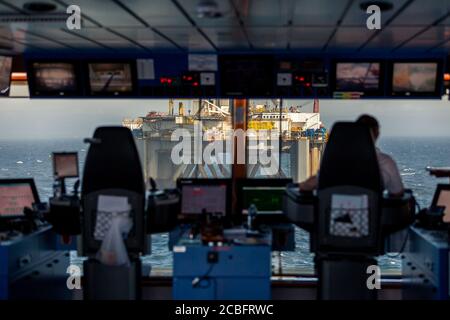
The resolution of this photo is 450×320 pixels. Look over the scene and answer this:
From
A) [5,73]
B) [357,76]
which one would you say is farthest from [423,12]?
[5,73]

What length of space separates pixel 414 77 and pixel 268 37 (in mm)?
1673

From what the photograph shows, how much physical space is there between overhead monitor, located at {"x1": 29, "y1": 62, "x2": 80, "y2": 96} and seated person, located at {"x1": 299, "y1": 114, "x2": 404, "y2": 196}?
2.74 meters

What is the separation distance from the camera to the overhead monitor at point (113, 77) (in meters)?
5.27

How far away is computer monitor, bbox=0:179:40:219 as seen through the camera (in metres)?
4.40

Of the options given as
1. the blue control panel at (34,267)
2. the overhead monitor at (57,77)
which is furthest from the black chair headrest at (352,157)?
the overhead monitor at (57,77)

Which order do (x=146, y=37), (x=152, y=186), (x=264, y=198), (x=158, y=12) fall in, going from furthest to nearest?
(x=264, y=198) < (x=146, y=37) < (x=152, y=186) < (x=158, y=12)

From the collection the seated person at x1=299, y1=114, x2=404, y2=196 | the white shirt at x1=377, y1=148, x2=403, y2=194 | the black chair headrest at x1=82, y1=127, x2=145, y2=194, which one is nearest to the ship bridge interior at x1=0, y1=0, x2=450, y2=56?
the seated person at x1=299, y1=114, x2=404, y2=196

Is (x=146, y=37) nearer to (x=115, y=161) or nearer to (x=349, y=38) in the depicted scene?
(x=115, y=161)

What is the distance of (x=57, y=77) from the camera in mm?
5332

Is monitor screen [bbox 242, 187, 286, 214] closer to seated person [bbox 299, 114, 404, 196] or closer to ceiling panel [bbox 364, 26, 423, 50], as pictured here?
seated person [bbox 299, 114, 404, 196]
